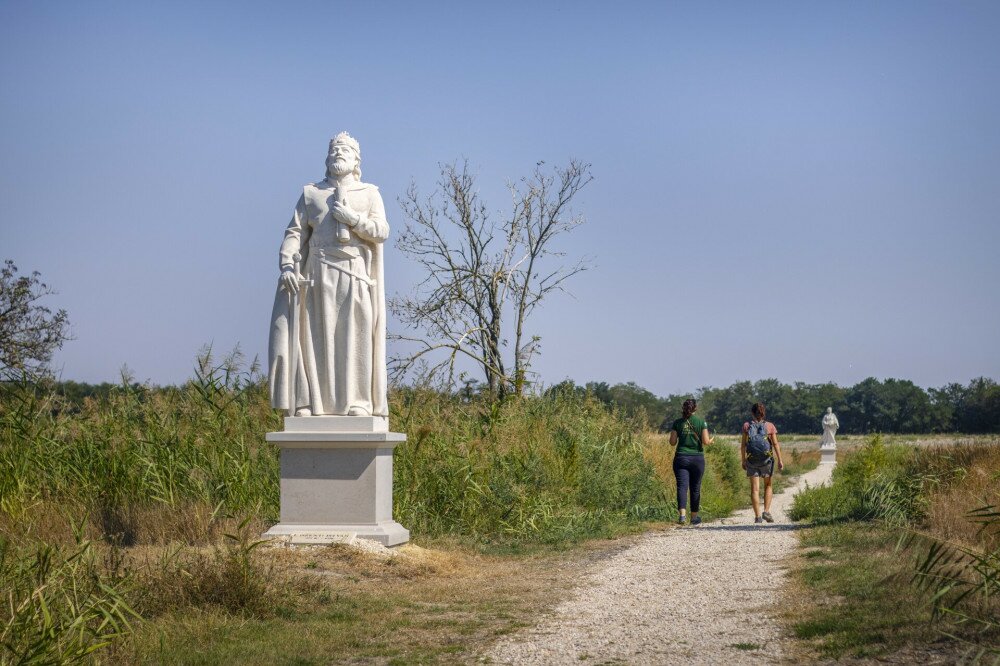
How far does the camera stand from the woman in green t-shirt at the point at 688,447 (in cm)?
1398

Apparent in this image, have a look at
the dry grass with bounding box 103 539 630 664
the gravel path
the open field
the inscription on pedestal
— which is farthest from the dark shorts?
the inscription on pedestal

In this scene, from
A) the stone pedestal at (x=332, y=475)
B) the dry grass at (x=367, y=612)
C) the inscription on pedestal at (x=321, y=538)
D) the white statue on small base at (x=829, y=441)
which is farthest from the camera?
the white statue on small base at (x=829, y=441)

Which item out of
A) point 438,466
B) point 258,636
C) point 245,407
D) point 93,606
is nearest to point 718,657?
point 258,636

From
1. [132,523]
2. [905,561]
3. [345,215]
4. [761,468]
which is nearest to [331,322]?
[345,215]

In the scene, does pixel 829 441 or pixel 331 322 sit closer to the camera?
pixel 331 322

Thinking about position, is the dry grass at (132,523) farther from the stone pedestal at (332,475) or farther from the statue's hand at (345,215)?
the statue's hand at (345,215)

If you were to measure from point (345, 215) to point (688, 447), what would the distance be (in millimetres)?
6373

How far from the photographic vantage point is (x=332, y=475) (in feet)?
32.7

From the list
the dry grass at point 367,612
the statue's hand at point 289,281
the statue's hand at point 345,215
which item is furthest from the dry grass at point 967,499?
the statue's hand at point 289,281

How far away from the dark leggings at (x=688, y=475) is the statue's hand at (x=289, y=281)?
6.30 m

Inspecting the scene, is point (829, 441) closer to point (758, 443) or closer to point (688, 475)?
point (688, 475)

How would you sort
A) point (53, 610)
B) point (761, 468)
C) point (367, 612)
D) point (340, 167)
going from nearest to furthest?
1. point (53, 610)
2. point (367, 612)
3. point (340, 167)
4. point (761, 468)

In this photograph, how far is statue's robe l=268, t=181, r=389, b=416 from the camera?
10.2 m

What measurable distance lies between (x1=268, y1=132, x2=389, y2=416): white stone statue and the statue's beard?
0.01m
